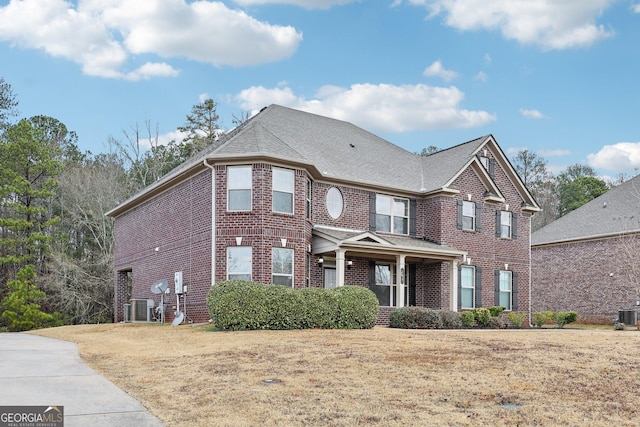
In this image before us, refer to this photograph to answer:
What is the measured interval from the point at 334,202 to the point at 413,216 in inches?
161

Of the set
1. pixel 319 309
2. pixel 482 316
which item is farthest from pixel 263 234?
pixel 482 316

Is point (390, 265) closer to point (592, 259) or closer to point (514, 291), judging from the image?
point (514, 291)

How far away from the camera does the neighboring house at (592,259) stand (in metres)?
30.9

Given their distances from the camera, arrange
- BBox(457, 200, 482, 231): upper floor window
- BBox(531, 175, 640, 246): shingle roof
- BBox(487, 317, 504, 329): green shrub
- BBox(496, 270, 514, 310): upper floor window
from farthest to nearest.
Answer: BBox(531, 175, 640, 246): shingle roof < BBox(496, 270, 514, 310): upper floor window < BBox(457, 200, 482, 231): upper floor window < BBox(487, 317, 504, 329): green shrub

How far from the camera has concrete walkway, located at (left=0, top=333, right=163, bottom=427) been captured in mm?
7336

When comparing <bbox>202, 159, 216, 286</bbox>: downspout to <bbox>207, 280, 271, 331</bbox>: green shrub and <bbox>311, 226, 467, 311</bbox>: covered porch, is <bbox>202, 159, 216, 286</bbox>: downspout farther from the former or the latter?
<bbox>311, 226, 467, 311</bbox>: covered porch

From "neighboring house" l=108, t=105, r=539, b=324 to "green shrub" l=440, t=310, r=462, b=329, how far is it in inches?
69.8

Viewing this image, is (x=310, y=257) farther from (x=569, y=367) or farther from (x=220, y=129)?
(x=220, y=129)

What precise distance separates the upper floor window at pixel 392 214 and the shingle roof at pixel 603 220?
38.7ft

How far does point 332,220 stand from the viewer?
24016 mm

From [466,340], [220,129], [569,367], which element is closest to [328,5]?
[466,340]

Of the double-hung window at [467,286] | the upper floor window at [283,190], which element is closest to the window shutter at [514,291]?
the double-hung window at [467,286]

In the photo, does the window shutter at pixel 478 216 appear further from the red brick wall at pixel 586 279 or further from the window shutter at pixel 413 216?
the red brick wall at pixel 586 279

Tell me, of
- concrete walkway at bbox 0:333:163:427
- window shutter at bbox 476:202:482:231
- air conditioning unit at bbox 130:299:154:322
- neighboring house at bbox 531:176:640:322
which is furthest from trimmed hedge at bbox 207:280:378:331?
neighboring house at bbox 531:176:640:322
